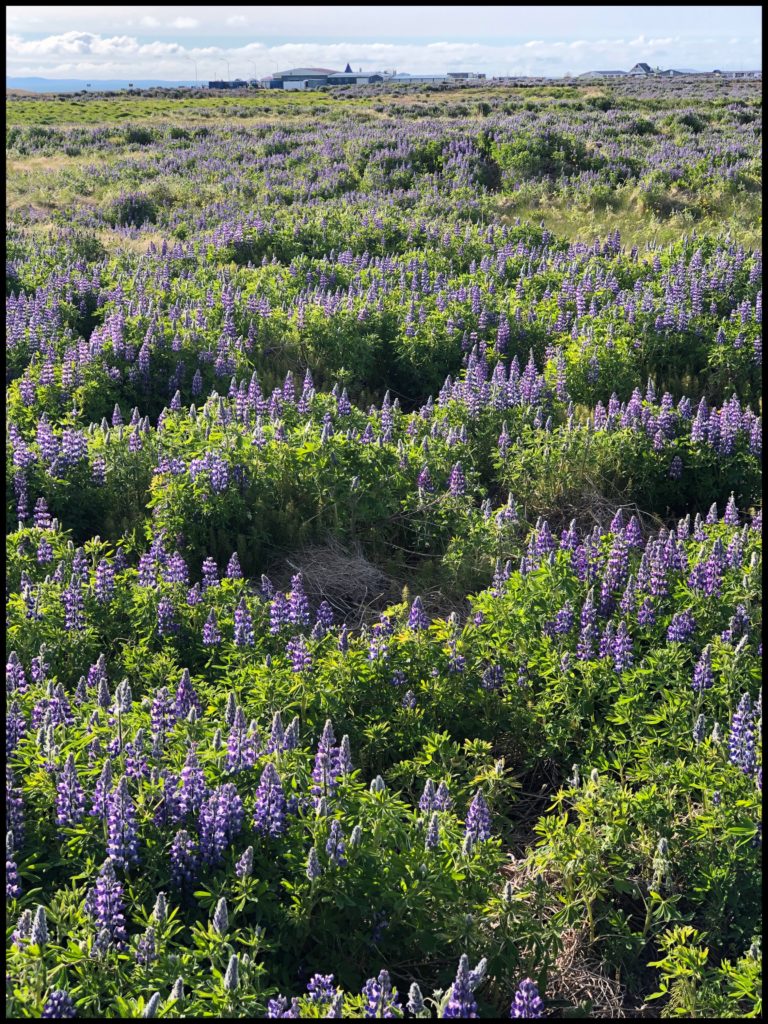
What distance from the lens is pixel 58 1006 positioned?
2.78 meters

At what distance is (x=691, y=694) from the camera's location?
14.3ft

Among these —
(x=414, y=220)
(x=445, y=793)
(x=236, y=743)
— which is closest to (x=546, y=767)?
(x=445, y=793)

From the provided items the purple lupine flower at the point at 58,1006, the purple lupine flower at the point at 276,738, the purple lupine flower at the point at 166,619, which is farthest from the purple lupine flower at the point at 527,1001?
the purple lupine flower at the point at 166,619

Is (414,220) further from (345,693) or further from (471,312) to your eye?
(345,693)

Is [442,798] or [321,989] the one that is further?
[442,798]

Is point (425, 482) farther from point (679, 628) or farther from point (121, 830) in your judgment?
point (121, 830)

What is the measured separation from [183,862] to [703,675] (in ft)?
8.26

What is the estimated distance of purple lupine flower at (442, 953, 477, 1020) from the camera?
2.85 m

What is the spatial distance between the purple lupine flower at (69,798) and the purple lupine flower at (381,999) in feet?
4.23

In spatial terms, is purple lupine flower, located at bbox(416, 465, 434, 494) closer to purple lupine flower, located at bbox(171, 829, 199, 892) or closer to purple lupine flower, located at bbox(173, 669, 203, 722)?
purple lupine flower, located at bbox(173, 669, 203, 722)

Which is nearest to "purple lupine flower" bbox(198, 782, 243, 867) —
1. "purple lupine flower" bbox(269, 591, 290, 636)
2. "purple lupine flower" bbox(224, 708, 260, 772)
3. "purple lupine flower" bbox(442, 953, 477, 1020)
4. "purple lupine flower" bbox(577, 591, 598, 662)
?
"purple lupine flower" bbox(224, 708, 260, 772)

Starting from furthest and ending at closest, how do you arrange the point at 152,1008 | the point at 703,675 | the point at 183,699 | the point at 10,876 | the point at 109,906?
the point at 703,675
the point at 183,699
the point at 10,876
the point at 109,906
the point at 152,1008

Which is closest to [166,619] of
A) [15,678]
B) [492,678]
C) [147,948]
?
[15,678]

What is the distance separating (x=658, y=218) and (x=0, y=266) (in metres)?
15.2
